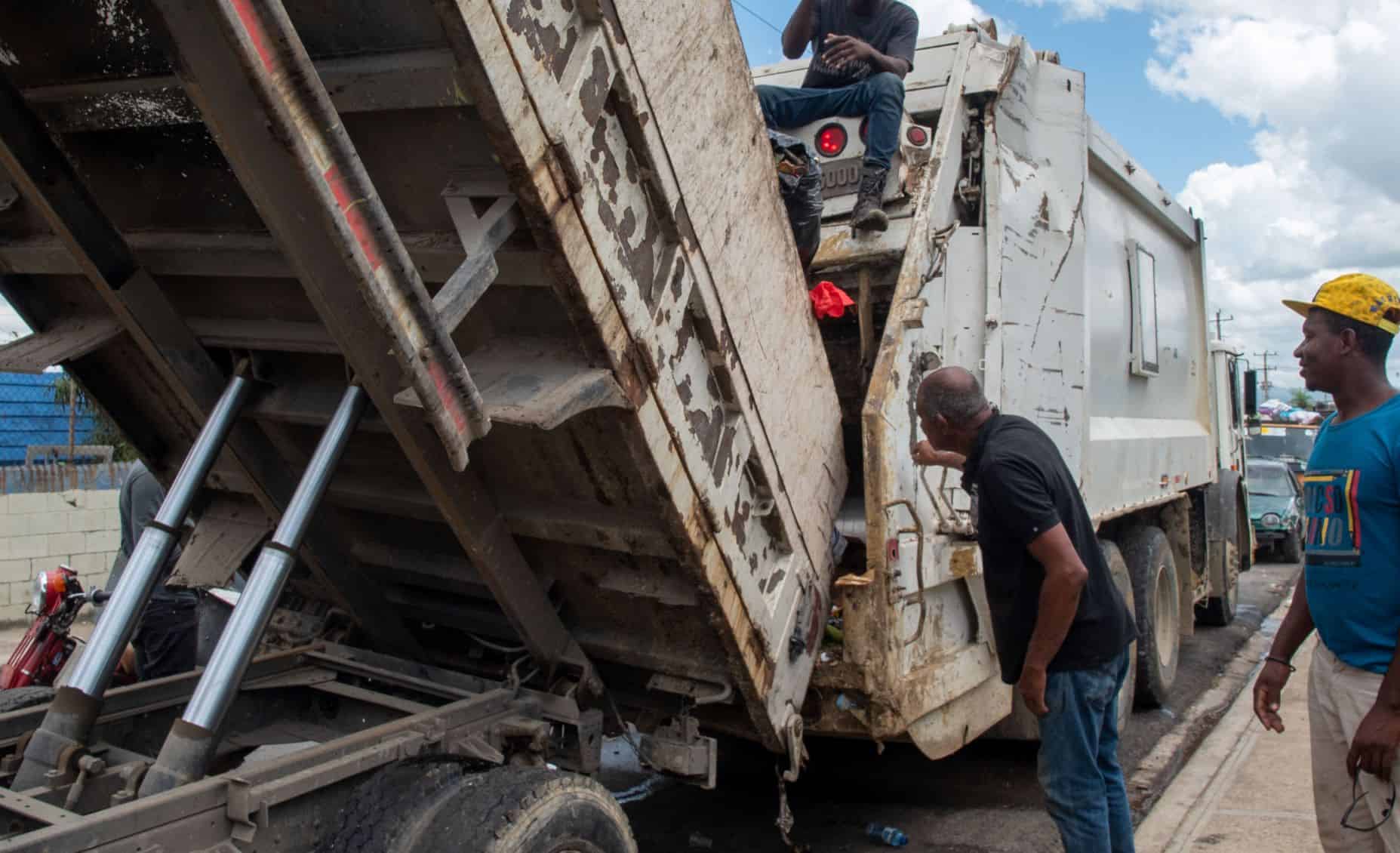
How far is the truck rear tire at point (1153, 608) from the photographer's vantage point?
18.6 ft

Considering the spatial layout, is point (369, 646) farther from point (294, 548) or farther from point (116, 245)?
point (116, 245)

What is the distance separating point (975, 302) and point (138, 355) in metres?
2.72

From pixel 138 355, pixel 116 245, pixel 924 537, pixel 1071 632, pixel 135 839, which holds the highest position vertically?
pixel 116 245

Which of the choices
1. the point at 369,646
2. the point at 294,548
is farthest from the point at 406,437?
the point at 369,646

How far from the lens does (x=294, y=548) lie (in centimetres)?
251

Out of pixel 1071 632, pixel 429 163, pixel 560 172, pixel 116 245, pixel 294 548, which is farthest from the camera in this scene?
pixel 1071 632

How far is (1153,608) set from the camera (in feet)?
19.0

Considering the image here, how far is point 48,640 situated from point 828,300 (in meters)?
3.09

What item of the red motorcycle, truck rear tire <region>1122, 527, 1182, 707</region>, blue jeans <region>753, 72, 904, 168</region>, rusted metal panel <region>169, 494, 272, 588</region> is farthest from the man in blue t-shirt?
the red motorcycle

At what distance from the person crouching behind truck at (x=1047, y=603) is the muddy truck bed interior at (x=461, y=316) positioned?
51cm

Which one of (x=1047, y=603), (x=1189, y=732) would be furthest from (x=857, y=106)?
(x=1189, y=732)

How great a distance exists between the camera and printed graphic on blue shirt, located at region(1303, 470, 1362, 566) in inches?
106

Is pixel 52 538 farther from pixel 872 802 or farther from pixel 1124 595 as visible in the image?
pixel 1124 595

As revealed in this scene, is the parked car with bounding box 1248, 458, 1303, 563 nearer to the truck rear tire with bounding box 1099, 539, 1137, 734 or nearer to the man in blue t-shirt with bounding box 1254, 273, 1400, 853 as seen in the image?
the truck rear tire with bounding box 1099, 539, 1137, 734
